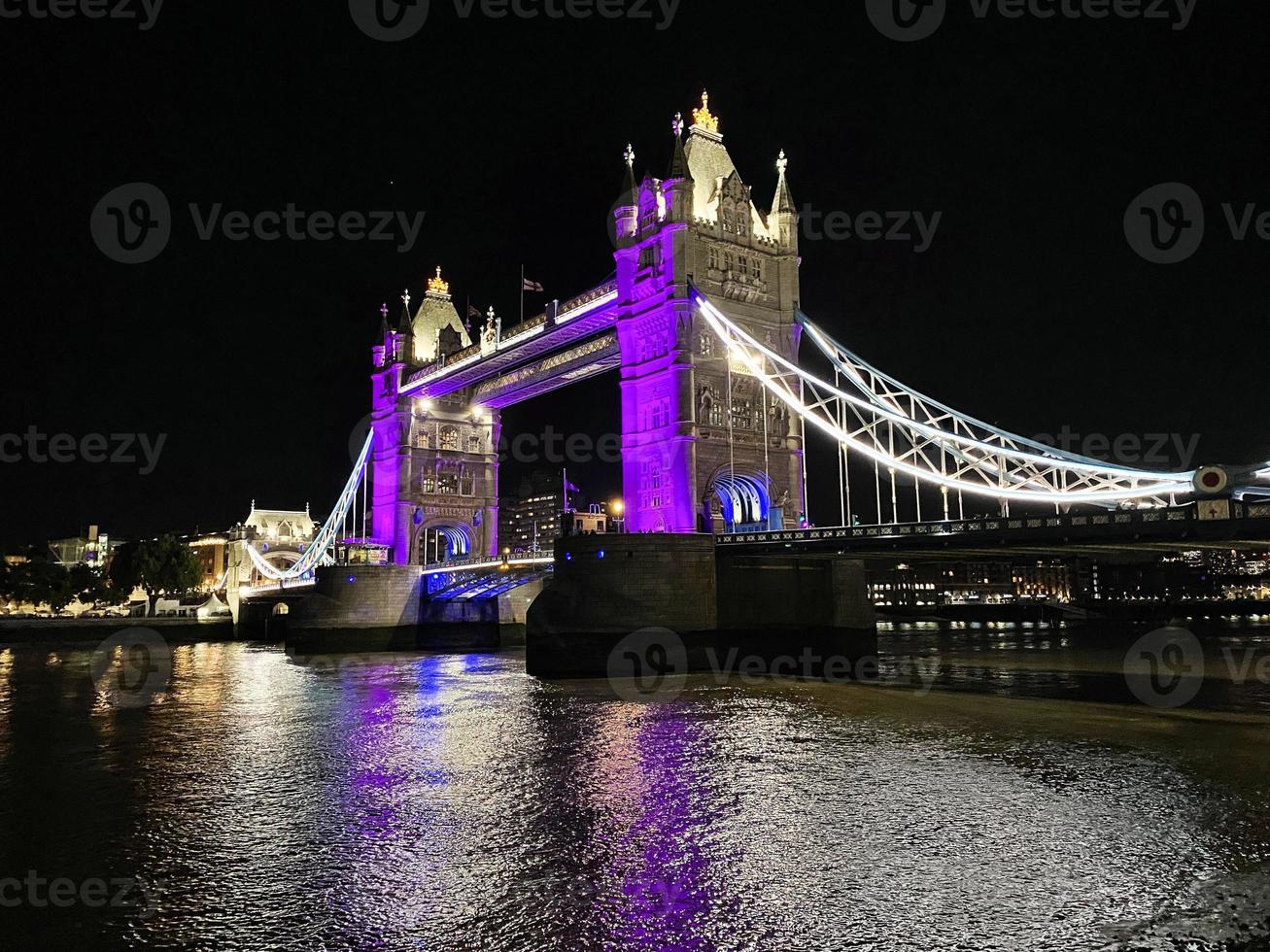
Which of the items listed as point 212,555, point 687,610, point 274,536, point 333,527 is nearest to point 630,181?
point 687,610

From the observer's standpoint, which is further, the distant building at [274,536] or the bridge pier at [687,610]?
the distant building at [274,536]

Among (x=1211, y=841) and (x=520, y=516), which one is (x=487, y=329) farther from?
(x=520, y=516)

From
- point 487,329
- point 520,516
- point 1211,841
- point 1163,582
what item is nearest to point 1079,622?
point 1163,582

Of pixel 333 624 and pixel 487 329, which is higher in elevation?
pixel 487 329

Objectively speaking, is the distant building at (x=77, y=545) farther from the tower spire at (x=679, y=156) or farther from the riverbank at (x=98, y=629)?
the tower spire at (x=679, y=156)

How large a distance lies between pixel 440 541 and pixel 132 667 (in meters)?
27.4

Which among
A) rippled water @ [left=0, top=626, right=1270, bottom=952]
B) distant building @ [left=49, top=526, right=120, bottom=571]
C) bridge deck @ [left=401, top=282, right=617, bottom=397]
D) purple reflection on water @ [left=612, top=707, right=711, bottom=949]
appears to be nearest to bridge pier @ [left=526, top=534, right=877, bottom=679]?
rippled water @ [left=0, top=626, right=1270, bottom=952]

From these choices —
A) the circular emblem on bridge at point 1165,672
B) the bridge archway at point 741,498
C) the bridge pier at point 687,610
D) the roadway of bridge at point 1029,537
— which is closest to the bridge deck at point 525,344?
the bridge archway at point 741,498

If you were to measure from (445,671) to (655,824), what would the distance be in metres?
25.2

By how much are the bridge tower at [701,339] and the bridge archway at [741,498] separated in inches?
2.5

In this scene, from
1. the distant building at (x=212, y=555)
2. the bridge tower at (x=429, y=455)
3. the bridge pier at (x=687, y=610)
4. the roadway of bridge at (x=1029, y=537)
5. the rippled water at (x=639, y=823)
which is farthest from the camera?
the distant building at (x=212, y=555)

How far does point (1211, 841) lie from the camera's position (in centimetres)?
1121

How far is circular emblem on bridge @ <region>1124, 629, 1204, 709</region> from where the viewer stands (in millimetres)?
25109

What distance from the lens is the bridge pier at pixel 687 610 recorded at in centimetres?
3039
